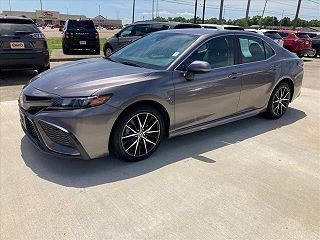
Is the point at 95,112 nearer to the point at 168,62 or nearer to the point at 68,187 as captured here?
the point at 68,187

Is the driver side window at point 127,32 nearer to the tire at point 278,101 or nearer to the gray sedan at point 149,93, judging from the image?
the gray sedan at point 149,93

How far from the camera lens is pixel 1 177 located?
10.7 feet

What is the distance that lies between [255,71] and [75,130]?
286 centimetres

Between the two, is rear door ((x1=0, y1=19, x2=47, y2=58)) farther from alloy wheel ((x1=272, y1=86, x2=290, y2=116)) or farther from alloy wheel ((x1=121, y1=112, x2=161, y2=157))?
alloy wheel ((x1=272, y1=86, x2=290, y2=116))

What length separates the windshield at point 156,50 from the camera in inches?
155

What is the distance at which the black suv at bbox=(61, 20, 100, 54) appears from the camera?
14.0m

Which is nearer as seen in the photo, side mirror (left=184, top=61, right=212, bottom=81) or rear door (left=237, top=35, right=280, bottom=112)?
side mirror (left=184, top=61, right=212, bottom=81)

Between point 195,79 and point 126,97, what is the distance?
1.02 m

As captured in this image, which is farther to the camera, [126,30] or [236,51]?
[126,30]

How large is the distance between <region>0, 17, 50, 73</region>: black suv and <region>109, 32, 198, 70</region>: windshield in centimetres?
395

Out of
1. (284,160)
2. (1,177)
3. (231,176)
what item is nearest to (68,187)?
(1,177)

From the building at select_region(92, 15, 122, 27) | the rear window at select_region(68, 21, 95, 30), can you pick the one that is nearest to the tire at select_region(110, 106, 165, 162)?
the rear window at select_region(68, 21, 95, 30)

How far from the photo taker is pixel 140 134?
3.61m

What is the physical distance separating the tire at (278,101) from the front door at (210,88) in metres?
1.00
